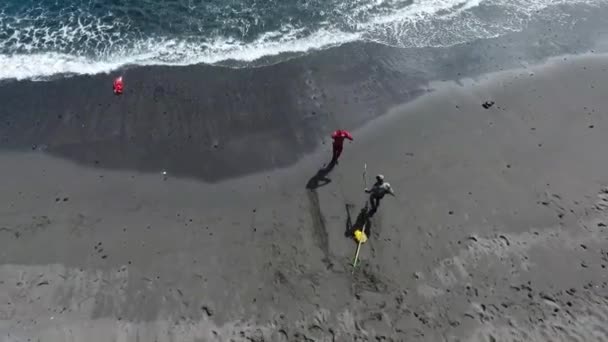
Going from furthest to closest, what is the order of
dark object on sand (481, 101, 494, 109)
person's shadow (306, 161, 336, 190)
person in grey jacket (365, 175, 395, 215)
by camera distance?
dark object on sand (481, 101, 494, 109), person's shadow (306, 161, 336, 190), person in grey jacket (365, 175, 395, 215)

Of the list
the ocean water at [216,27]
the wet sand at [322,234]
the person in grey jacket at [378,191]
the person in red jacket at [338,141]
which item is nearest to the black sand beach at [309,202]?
the wet sand at [322,234]

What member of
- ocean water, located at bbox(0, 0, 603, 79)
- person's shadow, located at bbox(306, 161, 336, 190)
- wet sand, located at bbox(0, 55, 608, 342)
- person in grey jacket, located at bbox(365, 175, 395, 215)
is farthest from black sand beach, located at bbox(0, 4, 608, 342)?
ocean water, located at bbox(0, 0, 603, 79)

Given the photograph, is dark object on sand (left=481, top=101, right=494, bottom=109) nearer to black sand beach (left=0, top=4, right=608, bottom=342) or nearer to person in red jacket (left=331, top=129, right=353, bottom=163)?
black sand beach (left=0, top=4, right=608, bottom=342)

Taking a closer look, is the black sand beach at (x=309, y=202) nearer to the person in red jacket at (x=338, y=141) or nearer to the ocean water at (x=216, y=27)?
the person in red jacket at (x=338, y=141)

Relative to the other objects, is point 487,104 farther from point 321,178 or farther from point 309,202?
point 309,202

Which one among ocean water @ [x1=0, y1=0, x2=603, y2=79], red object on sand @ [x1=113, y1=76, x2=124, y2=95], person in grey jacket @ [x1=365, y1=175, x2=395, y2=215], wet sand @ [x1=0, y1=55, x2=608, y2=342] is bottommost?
wet sand @ [x1=0, y1=55, x2=608, y2=342]

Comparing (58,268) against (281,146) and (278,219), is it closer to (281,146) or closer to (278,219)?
(278,219)
